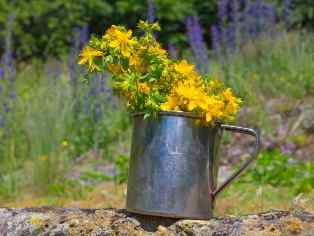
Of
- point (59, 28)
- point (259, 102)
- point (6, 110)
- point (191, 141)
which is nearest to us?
point (191, 141)

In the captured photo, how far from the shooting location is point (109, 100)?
7.28 metres

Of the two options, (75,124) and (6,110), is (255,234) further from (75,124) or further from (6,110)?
(75,124)

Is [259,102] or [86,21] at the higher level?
[86,21]

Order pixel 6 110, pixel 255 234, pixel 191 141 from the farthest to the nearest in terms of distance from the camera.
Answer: pixel 6 110
pixel 191 141
pixel 255 234

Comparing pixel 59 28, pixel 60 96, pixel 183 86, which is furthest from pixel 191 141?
pixel 59 28

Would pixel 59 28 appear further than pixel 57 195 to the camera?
Yes

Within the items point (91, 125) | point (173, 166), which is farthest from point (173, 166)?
point (91, 125)

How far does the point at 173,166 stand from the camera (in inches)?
90.9

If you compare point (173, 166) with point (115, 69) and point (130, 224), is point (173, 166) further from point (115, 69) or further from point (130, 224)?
point (115, 69)

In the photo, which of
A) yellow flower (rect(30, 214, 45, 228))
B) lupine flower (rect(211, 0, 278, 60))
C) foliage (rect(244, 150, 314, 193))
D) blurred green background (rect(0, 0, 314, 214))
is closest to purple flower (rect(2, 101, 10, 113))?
blurred green background (rect(0, 0, 314, 214))

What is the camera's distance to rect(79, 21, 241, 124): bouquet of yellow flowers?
90.4 inches

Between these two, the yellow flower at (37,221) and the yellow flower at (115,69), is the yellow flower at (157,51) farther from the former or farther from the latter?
the yellow flower at (37,221)

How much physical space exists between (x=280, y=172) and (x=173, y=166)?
300 cm

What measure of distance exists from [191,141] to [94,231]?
448mm
